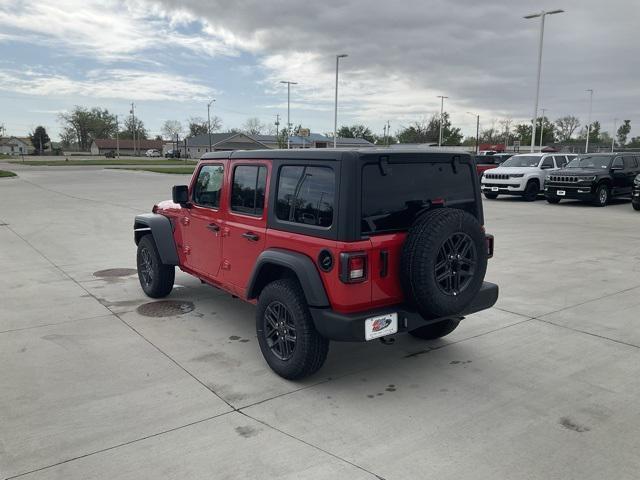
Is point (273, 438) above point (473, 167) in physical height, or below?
below

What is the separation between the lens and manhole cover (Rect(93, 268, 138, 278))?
290 inches

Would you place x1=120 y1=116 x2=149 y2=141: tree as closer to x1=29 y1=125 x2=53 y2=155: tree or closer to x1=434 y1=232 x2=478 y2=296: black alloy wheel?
x1=29 y1=125 x2=53 y2=155: tree

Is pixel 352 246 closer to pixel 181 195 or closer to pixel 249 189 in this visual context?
pixel 249 189

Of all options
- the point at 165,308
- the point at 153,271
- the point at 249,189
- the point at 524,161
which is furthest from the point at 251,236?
the point at 524,161

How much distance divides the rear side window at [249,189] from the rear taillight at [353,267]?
Answer: 1.11 metres

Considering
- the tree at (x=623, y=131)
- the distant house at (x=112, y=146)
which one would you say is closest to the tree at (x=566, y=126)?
the tree at (x=623, y=131)

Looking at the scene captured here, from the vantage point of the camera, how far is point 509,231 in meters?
11.7

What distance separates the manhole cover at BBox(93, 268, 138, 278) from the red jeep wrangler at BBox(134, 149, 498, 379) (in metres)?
3.54

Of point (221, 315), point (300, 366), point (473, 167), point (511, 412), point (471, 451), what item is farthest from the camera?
point (221, 315)

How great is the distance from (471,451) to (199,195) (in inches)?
140

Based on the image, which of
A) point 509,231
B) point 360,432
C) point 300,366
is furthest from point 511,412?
point 509,231

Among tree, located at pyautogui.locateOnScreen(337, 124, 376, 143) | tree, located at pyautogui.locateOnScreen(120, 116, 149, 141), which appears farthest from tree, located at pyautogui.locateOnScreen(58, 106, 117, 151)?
tree, located at pyautogui.locateOnScreen(337, 124, 376, 143)

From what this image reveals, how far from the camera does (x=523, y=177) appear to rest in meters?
19.2

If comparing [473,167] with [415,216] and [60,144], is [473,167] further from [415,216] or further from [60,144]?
[60,144]
